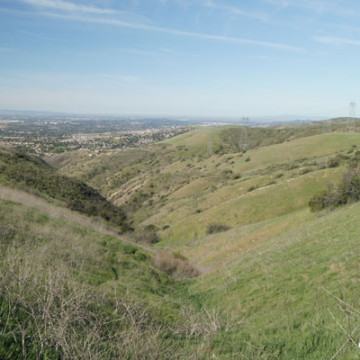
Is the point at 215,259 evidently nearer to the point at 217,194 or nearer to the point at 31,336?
the point at 31,336

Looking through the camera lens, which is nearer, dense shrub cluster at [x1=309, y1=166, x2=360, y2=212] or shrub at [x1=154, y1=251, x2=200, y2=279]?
shrub at [x1=154, y1=251, x2=200, y2=279]

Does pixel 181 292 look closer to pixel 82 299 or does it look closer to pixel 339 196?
pixel 82 299

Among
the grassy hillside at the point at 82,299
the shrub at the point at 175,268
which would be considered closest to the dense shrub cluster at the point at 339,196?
the shrub at the point at 175,268

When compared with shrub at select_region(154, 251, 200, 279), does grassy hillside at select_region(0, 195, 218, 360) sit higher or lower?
higher

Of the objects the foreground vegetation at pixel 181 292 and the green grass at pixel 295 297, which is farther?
the green grass at pixel 295 297

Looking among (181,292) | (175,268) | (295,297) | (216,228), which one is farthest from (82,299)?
(216,228)

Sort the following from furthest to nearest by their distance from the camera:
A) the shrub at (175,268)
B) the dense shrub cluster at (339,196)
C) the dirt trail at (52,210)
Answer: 1. the dense shrub cluster at (339,196)
2. the dirt trail at (52,210)
3. the shrub at (175,268)

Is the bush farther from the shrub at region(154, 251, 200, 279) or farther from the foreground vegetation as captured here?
the shrub at region(154, 251, 200, 279)

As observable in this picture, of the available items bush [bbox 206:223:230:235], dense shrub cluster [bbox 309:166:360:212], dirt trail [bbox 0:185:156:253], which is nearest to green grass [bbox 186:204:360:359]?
dense shrub cluster [bbox 309:166:360:212]

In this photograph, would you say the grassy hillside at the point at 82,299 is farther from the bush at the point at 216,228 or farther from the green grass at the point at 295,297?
the bush at the point at 216,228

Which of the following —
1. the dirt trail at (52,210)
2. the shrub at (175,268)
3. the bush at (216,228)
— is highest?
the dirt trail at (52,210)

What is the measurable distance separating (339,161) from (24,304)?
139ft

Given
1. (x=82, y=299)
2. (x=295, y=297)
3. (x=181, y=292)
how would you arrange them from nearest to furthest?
(x=82, y=299)
(x=295, y=297)
(x=181, y=292)

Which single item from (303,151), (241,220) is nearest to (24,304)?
(241,220)
